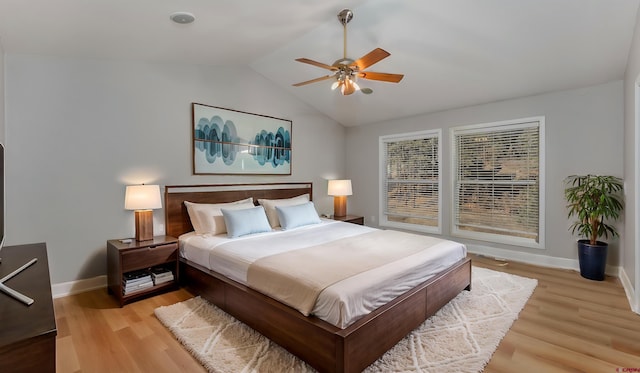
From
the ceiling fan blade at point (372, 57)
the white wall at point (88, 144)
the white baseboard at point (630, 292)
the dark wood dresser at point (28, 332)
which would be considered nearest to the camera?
the dark wood dresser at point (28, 332)

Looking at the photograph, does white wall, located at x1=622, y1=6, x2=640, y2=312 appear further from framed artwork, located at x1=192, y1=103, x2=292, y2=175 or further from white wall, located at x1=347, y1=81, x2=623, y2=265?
framed artwork, located at x1=192, y1=103, x2=292, y2=175

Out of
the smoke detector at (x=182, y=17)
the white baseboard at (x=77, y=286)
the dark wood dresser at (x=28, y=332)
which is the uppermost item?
the smoke detector at (x=182, y=17)

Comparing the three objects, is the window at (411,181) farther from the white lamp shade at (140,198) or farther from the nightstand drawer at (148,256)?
the white lamp shade at (140,198)

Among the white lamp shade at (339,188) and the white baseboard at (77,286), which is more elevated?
the white lamp shade at (339,188)

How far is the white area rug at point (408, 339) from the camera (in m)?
1.99

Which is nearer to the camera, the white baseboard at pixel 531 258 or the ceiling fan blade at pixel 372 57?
the ceiling fan blade at pixel 372 57

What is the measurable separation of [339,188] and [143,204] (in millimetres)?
3092

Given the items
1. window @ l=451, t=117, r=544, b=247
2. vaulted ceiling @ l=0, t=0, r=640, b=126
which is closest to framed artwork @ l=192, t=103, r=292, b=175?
vaulted ceiling @ l=0, t=0, r=640, b=126

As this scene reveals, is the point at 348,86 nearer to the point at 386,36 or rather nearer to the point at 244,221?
the point at 386,36

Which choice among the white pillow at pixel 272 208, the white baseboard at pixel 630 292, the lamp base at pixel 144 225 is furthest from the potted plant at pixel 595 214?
the lamp base at pixel 144 225

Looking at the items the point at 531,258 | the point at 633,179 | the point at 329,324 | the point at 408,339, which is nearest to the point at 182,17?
the point at 329,324

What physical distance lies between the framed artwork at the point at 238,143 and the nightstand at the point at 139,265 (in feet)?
3.85

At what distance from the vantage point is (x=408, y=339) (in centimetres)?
229

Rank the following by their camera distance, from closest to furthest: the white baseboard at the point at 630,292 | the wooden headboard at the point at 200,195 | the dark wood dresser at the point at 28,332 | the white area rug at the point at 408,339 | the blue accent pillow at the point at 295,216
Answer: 1. the dark wood dresser at the point at 28,332
2. the white area rug at the point at 408,339
3. the white baseboard at the point at 630,292
4. the wooden headboard at the point at 200,195
5. the blue accent pillow at the point at 295,216
